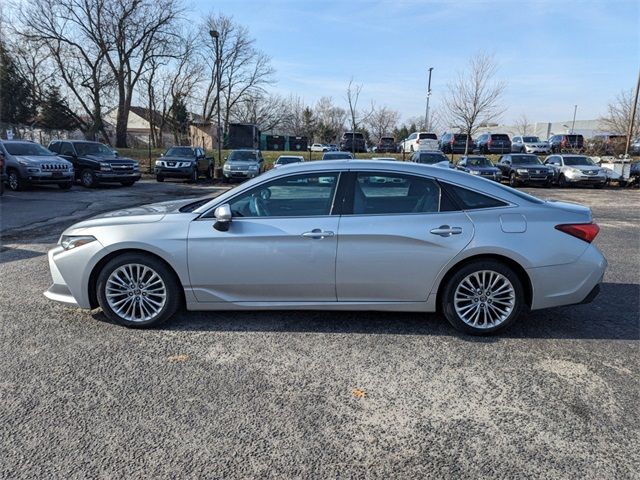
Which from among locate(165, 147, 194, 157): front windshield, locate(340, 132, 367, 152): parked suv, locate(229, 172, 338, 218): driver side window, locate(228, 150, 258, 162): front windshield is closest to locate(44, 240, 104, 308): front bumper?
locate(229, 172, 338, 218): driver side window

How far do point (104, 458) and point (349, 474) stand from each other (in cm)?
131

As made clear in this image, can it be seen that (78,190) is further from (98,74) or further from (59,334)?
(98,74)

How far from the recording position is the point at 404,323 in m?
4.36

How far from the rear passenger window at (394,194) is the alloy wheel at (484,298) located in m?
0.68

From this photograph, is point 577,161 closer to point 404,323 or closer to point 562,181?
point 562,181

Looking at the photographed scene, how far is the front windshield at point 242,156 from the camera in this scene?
23.1m

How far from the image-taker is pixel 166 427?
9.04 ft

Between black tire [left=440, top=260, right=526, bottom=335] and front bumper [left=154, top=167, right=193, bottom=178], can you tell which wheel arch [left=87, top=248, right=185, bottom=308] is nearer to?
black tire [left=440, top=260, right=526, bottom=335]

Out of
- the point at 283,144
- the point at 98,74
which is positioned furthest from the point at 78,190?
the point at 283,144

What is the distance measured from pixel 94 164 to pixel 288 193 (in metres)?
17.0

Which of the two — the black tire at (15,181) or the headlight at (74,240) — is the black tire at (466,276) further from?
the black tire at (15,181)

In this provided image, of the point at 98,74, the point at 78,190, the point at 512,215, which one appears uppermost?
the point at 98,74

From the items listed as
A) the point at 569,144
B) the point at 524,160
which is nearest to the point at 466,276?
the point at 524,160

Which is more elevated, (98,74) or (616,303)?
(98,74)
